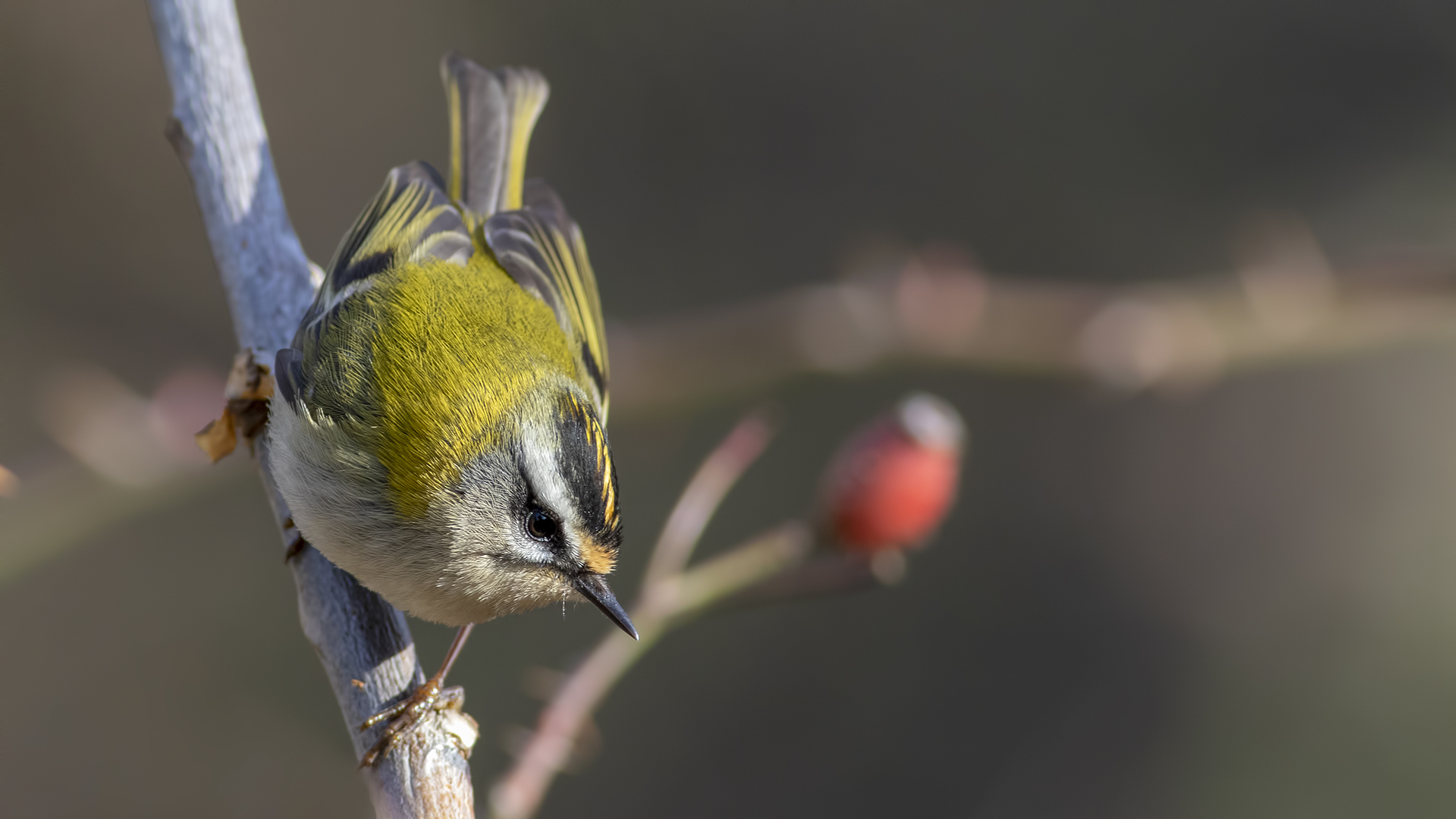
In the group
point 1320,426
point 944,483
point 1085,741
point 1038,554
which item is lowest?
point 1085,741

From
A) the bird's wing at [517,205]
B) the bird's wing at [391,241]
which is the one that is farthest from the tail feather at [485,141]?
the bird's wing at [391,241]

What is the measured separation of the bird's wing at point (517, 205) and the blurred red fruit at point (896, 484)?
0.47 metres

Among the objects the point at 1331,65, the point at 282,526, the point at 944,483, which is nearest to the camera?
the point at 282,526

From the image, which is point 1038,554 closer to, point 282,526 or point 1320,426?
point 1320,426

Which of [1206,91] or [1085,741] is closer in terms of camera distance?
[1085,741]

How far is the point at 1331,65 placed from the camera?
507 centimetres

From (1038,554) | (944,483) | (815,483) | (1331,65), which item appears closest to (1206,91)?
(1331,65)

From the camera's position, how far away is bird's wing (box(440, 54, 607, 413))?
2068 mm

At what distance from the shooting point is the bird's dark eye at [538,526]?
1633mm

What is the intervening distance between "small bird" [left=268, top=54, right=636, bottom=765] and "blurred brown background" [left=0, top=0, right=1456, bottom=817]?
185 cm

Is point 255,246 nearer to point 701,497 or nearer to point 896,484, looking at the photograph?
point 701,497

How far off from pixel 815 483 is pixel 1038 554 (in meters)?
1.00

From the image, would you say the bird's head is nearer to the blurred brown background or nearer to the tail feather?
the tail feather

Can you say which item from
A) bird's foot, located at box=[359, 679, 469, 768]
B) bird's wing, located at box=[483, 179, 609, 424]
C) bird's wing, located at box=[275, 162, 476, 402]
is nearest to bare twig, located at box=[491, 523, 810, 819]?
bird's foot, located at box=[359, 679, 469, 768]
